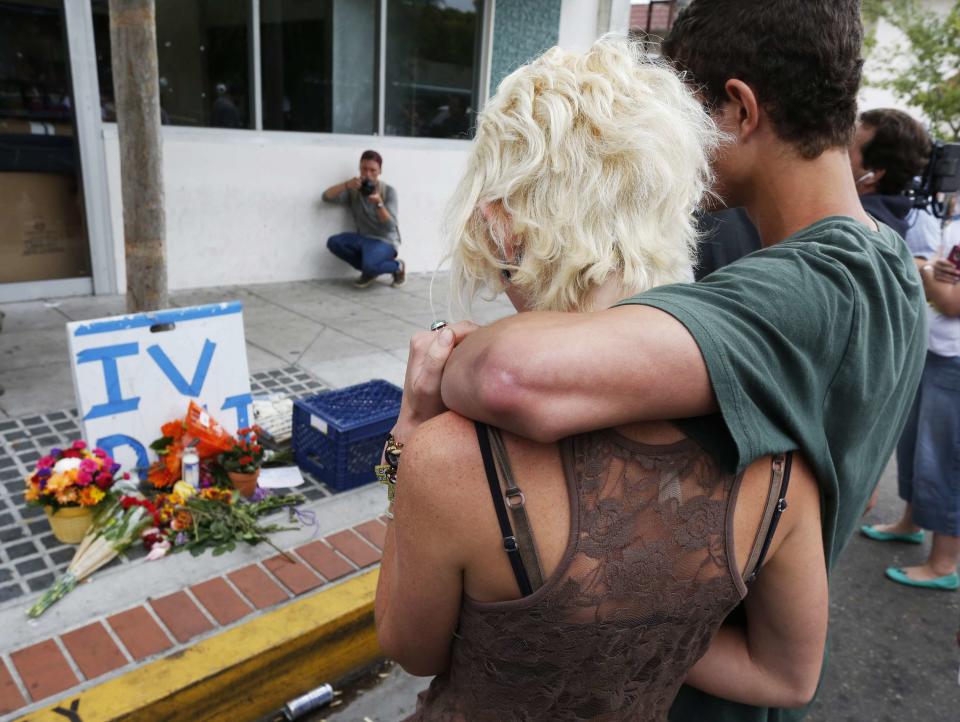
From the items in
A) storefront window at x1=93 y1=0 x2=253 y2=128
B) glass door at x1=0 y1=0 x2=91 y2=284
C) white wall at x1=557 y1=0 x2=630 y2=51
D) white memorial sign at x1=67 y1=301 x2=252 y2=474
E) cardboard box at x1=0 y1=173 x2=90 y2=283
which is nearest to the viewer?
white memorial sign at x1=67 y1=301 x2=252 y2=474

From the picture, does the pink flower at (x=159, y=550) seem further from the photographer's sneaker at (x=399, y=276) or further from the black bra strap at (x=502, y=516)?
the photographer's sneaker at (x=399, y=276)

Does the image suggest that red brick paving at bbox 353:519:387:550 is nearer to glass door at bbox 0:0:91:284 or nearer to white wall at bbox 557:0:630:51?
glass door at bbox 0:0:91:284

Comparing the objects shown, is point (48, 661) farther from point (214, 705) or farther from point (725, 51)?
point (725, 51)

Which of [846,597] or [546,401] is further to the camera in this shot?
[846,597]

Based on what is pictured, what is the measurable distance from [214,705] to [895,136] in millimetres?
3761

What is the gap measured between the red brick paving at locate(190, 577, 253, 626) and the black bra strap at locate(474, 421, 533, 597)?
214cm

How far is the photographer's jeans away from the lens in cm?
766

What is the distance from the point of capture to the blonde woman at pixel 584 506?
0.94m

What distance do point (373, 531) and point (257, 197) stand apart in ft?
16.0

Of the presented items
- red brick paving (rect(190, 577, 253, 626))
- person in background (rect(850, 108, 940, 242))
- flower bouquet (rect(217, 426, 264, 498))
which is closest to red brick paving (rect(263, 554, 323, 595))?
red brick paving (rect(190, 577, 253, 626))

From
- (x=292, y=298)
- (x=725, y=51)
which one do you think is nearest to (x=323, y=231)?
(x=292, y=298)

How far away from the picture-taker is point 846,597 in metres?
3.61

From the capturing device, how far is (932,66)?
1387cm

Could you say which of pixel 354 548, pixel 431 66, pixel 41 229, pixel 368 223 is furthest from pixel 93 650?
pixel 431 66
